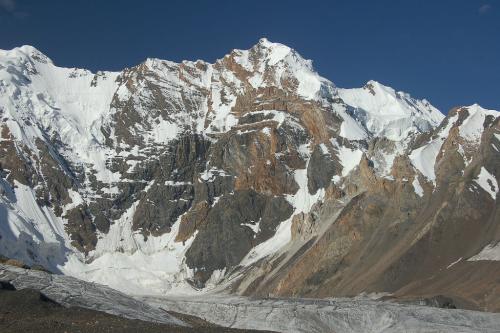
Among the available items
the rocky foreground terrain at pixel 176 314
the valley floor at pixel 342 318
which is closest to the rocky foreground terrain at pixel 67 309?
the rocky foreground terrain at pixel 176 314

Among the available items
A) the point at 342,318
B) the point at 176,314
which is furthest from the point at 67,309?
the point at 342,318

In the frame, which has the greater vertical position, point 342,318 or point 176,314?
point 176,314

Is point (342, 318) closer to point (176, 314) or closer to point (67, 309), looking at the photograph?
point (176, 314)

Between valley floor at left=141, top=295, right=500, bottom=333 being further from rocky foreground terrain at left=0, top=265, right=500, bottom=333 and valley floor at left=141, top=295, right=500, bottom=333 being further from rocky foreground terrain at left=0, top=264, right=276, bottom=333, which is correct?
rocky foreground terrain at left=0, top=264, right=276, bottom=333

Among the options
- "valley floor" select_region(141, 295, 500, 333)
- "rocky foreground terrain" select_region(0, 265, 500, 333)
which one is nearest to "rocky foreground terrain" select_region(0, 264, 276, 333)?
"rocky foreground terrain" select_region(0, 265, 500, 333)

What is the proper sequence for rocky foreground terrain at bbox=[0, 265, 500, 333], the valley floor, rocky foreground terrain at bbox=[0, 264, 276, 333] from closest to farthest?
rocky foreground terrain at bbox=[0, 264, 276, 333] < rocky foreground terrain at bbox=[0, 265, 500, 333] < the valley floor

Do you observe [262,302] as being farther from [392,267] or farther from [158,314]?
[392,267]

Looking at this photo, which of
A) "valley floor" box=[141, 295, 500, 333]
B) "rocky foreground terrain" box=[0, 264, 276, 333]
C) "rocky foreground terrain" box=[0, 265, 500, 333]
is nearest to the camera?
"rocky foreground terrain" box=[0, 264, 276, 333]

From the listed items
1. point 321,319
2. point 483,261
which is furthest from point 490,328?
point 483,261

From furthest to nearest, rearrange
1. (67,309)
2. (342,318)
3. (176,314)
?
(342,318)
(176,314)
(67,309)

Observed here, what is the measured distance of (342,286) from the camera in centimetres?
19662

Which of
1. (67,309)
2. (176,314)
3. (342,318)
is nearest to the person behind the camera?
(67,309)

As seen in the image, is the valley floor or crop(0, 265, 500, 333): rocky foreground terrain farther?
the valley floor

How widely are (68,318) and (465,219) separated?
150 metres
